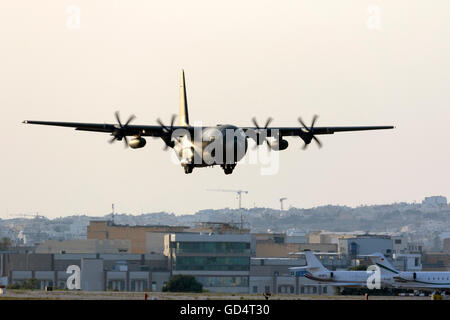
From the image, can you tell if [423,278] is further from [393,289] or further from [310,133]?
[310,133]

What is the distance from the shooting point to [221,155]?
285 feet

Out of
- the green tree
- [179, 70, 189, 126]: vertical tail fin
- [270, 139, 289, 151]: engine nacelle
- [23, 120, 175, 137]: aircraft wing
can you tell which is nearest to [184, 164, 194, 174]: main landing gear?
[23, 120, 175, 137]: aircraft wing

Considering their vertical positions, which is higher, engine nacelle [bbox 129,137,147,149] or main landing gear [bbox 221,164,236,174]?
engine nacelle [bbox 129,137,147,149]

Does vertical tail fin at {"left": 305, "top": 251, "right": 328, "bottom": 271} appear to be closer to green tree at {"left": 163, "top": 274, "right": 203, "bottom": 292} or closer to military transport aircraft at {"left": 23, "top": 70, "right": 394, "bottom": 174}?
green tree at {"left": 163, "top": 274, "right": 203, "bottom": 292}

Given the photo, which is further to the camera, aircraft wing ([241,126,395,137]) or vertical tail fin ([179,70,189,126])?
vertical tail fin ([179,70,189,126])

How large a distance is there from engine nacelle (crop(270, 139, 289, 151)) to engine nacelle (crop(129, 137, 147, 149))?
43.3 ft

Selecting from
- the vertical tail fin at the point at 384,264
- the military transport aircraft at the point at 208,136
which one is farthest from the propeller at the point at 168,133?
the vertical tail fin at the point at 384,264

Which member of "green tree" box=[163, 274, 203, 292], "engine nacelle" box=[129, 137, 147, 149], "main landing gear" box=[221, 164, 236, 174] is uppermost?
"engine nacelle" box=[129, 137, 147, 149]

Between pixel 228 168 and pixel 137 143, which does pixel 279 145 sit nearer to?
pixel 228 168

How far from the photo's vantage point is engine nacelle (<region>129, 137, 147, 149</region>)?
8912 cm

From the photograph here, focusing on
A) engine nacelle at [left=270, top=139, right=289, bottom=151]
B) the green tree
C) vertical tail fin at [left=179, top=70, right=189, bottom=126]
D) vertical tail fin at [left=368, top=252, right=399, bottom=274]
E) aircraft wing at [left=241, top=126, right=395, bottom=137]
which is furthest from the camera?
the green tree

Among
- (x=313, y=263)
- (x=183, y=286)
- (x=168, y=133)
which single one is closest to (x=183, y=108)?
(x=168, y=133)

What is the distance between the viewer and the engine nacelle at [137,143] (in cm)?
8912
